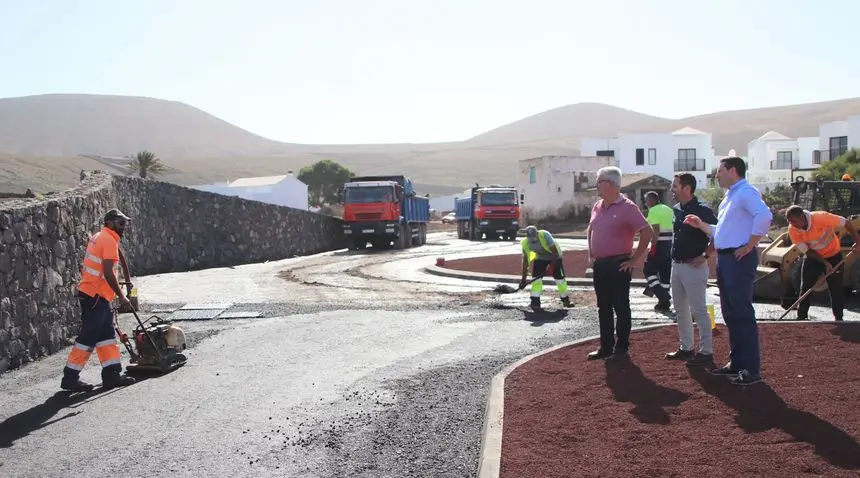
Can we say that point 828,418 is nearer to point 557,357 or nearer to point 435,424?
point 435,424

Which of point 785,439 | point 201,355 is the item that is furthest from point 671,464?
point 201,355

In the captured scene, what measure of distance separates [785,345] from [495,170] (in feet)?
583

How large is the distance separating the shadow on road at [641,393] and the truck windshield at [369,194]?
29.0 meters

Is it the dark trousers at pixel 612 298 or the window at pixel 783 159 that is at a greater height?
the window at pixel 783 159

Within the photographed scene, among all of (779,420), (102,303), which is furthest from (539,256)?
(779,420)

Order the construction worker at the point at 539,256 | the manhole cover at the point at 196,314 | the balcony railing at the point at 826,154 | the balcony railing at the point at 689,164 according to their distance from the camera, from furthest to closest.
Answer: the balcony railing at the point at 689,164
the balcony railing at the point at 826,154
the manhole cover at the point at 196,314
the construction worker at the point at 539,256

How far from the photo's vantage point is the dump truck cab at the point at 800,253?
44.0 ft

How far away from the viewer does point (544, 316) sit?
41.9 feet

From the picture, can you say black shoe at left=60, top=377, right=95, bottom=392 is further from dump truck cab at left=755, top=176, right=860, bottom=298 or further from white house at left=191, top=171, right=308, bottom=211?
white house at left=191, top=171, right=308, bottom=211

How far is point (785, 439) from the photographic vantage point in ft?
16.9

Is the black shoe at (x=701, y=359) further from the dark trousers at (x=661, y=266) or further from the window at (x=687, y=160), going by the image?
the window at (x=687, y=160)

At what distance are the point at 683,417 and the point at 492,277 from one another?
1326cm

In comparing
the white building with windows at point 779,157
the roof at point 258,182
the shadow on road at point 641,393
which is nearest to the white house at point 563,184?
the white building with windows at point 779,157

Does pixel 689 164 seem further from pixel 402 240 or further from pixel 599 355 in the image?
pixel 599 355
